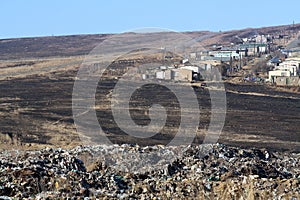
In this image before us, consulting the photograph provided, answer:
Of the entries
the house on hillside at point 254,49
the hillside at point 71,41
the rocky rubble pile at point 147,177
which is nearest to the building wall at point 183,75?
the house on hillside at point 254,49

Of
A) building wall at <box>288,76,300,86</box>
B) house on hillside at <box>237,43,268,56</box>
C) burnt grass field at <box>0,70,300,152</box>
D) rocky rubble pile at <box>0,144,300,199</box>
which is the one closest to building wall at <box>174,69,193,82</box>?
burnt grass field at <box>0,70,300,152</box>

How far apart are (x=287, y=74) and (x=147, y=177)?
25.7 m

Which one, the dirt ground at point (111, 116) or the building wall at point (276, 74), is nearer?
the dirt ground at point (111, 116)

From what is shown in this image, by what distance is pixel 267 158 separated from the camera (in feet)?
41.8

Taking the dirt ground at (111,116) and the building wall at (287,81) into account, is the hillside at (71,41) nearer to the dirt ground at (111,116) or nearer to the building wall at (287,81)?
the building wall at (287,81)

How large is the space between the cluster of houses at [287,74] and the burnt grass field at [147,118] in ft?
4.59

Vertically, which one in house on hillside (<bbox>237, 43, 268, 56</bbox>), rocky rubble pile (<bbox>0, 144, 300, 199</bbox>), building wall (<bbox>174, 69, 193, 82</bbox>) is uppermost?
house on hillside (<bbox>237, 43, 268, 56</bbox>)

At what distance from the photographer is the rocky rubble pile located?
27.9 ft

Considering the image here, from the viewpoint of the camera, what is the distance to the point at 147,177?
10.0 m

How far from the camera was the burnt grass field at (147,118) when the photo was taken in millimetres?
18344

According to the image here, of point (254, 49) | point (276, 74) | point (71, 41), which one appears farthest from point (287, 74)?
point (71, 41)

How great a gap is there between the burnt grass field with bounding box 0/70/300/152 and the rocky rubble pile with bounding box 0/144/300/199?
18.9ft

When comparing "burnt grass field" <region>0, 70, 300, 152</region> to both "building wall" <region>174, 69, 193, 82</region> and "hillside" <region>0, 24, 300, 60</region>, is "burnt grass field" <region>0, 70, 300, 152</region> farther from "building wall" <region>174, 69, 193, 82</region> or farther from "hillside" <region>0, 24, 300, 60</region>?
"hillside" <region>0, 24, 300, 60</region>

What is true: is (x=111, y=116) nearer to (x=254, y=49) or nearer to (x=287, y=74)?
(x=287, y=74)
